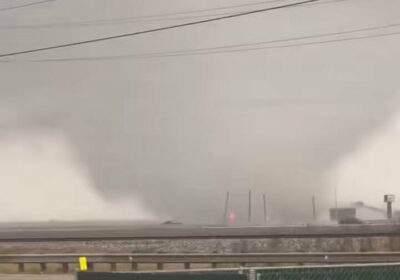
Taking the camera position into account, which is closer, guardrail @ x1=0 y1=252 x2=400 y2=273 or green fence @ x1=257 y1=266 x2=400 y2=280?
green fence @ x1=257 y1=266 x2=400 y2=280

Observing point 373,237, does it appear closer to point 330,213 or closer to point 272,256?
point 272,256

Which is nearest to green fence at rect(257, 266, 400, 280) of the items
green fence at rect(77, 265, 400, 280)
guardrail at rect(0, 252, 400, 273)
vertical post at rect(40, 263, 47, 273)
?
green fence at rect(77, 265, 400, 280)

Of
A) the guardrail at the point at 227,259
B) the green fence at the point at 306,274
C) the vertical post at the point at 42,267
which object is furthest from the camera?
the vertical post at the point at 42,267

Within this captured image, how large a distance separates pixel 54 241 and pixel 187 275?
85.6 feet

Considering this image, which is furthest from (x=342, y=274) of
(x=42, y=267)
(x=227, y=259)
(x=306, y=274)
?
(x=42, y=267)

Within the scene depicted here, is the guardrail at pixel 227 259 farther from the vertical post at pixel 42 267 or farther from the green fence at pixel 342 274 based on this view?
the green fence at pixel 342 274

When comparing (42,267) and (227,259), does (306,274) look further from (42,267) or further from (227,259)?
(42,267)

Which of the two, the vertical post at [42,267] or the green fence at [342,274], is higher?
the vertical post at [42,267]

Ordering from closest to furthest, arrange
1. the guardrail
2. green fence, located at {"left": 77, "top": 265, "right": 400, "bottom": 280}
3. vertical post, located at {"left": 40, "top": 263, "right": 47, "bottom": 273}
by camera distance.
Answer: green fence, located at {"left": 77, "top": 265, "right": 400, "bottom": 280}, the guardrail, vertical post, located at {"left": 40, "top": 263, "right": 47, "bottom": 273}

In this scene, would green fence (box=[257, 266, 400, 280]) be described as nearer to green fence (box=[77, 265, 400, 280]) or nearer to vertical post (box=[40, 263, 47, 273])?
green fence (box=[77, 265, 400, 280])

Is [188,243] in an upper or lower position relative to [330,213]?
lower

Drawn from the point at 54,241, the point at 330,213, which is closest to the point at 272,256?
the point at 54,241

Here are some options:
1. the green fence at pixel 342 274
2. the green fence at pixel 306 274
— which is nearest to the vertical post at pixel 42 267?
the green fence at pixel 306 274

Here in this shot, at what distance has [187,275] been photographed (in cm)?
855
